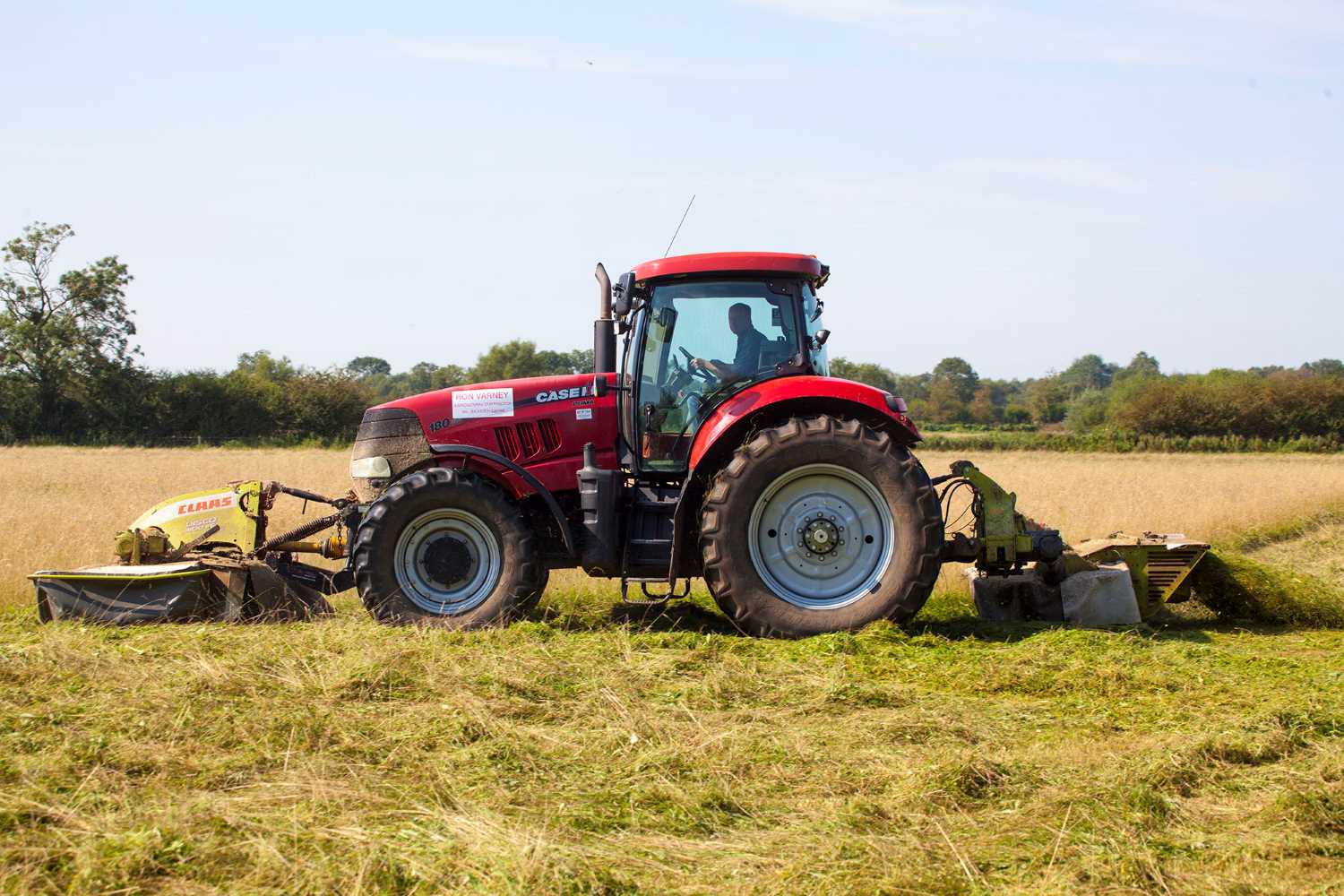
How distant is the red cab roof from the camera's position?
22.9ft

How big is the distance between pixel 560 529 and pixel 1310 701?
3978 mm

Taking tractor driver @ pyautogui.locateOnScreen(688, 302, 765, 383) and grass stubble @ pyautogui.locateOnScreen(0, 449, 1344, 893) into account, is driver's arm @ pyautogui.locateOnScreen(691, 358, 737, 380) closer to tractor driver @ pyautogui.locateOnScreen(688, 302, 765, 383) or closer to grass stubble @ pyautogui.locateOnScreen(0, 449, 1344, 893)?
tractor driver @ pyautogui.locateOnScreen(688, 302, 765, 383)

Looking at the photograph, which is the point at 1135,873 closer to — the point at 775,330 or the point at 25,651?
the point at 775,330

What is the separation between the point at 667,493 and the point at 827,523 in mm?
1033

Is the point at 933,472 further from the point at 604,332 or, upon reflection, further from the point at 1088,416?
the point at 1088,416

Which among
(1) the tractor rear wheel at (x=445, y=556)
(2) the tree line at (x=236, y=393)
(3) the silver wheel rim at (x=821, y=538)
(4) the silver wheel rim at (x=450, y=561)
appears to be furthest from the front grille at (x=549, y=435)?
(2) the tree line at (x=236, y=393)

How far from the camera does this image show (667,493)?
7.22 meters

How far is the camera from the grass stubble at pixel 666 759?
3369 millimetres

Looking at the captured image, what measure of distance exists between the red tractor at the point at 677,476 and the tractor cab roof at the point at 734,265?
0.01 metres

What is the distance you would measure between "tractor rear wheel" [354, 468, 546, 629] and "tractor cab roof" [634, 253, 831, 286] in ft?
5.56

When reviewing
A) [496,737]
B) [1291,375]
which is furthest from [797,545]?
[1291,375]

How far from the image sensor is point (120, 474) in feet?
69.7

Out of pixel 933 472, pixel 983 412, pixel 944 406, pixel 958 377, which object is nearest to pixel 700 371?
pixel 933 472

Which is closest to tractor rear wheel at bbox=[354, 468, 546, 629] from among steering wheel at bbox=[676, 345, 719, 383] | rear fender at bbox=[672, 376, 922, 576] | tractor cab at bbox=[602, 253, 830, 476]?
rear fender at bbox=[672, 376, 922, 576]
